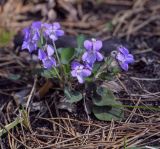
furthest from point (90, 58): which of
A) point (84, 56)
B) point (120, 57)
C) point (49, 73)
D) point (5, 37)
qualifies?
point (5, 37)

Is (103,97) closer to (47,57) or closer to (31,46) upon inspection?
(47,57)

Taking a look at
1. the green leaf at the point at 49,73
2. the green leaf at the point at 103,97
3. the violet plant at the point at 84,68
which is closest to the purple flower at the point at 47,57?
the violet plant at the point at 84,68

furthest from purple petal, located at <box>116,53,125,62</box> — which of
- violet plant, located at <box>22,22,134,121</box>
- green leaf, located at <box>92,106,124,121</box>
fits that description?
green leaf, located at <box>92,106,124,121</box>

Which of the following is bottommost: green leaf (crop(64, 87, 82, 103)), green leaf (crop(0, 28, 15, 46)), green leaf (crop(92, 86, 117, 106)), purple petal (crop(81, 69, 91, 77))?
green leaf (crop(92, 86, 117, 106))

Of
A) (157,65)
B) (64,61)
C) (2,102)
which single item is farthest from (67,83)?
(157,65)

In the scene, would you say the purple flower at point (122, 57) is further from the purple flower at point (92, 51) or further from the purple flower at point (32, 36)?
the purple flower at point (32, 36)

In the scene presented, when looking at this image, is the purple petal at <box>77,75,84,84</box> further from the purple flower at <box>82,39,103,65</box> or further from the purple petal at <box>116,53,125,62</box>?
the purple petal at <box>116,53,125,62</box>

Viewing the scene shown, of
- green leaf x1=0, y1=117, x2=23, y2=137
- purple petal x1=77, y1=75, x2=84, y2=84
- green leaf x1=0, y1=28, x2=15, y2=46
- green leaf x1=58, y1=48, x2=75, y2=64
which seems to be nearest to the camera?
purple petal x1=77, y1=75, x2=84, y2=84
